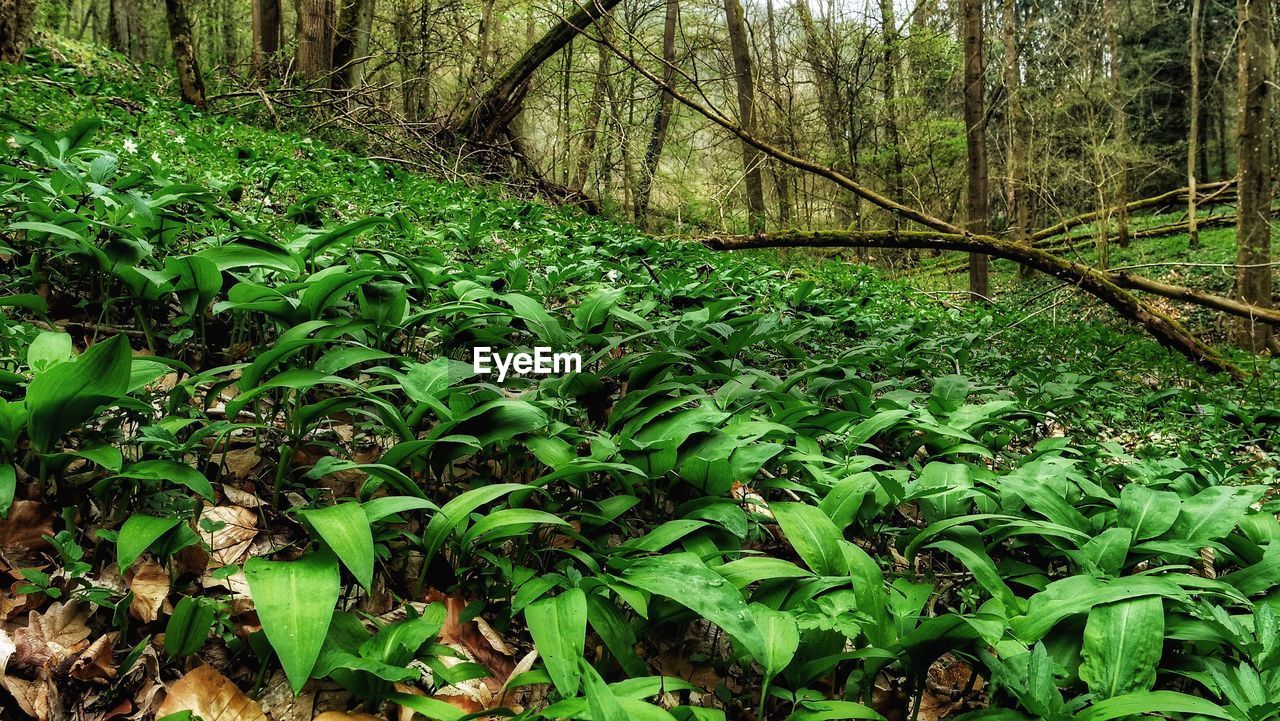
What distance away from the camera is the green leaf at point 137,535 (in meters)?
1.26

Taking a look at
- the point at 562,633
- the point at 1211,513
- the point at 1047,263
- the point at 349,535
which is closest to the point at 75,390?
the point at 349,535

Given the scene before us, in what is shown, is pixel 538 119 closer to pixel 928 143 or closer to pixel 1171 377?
pixel 928 143

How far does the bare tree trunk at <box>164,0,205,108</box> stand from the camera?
633 centimetres

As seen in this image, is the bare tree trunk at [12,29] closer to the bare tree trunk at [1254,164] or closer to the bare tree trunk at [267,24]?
the bare tree trunk at [267,24]

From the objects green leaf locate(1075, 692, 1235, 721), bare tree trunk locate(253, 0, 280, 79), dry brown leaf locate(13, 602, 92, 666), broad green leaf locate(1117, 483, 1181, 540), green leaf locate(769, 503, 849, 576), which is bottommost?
green leaf locate(1075, 692, 1235, 721)

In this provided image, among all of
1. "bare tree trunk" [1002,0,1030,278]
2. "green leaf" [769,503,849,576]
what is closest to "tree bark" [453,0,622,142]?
"bare tree trunk" [1002,0,1030,278]

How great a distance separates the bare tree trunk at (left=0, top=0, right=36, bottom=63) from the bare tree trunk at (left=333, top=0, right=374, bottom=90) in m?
3.29

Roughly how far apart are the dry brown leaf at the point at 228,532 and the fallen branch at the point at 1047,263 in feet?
20.9

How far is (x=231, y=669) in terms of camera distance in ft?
4.33

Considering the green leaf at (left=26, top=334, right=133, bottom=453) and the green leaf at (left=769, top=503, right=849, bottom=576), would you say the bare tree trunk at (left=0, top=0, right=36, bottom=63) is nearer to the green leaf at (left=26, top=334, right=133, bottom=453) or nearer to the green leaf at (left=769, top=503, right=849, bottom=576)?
the green leaf at (left=26, top=334, right=133, bottom=453)

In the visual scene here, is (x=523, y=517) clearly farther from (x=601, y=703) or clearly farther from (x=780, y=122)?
(x=780, y=122)

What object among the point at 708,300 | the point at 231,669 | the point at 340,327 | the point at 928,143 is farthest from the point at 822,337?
the point at 928,143

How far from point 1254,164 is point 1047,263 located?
111 inches

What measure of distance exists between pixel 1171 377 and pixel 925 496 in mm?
4581
